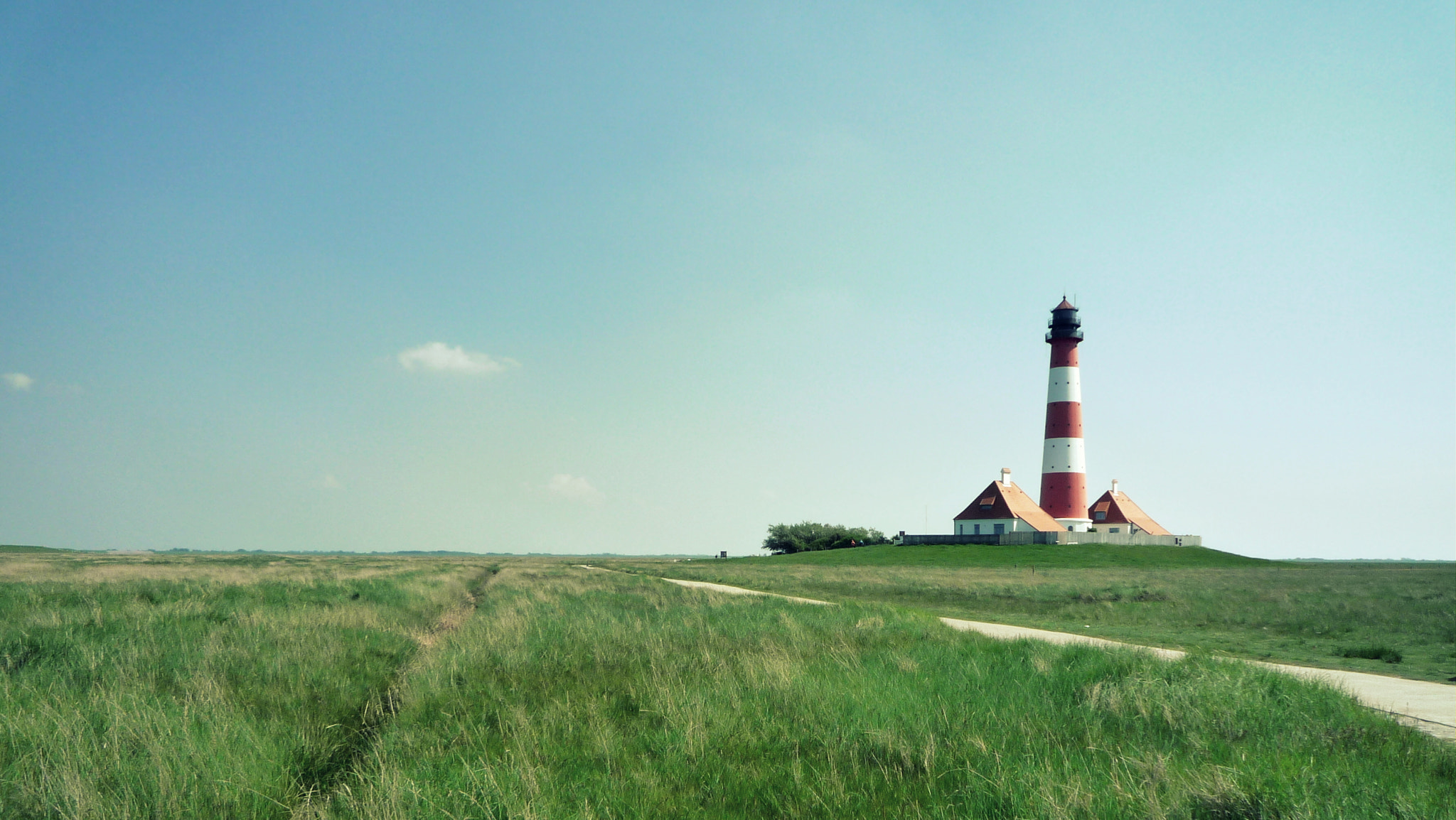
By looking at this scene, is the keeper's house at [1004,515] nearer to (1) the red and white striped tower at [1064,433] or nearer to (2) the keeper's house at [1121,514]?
(1) the red and white striped tower at [1064,433]

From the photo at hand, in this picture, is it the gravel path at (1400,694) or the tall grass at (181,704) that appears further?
the gravel path at (1400,694)

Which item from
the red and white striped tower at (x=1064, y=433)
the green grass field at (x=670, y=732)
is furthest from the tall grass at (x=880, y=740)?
the red and white striped tower at (x=1064, y=433)

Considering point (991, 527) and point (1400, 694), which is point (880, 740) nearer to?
point (1400, 694)

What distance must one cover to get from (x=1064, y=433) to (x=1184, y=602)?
3914cm

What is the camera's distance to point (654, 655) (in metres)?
11.5

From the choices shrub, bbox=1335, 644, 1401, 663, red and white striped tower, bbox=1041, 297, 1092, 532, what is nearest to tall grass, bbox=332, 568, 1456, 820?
shrub, bbox=1335, 644, 1401, 663

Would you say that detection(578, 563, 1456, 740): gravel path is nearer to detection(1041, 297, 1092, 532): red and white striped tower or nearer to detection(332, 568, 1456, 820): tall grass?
detection(332, 568, 1456, 820): tall grass

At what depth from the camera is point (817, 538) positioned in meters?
95.6

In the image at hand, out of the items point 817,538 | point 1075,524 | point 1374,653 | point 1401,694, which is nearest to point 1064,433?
point 1075,524

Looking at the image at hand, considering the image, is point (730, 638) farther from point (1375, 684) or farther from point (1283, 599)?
point (1283, 599)

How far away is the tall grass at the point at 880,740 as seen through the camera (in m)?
5.55

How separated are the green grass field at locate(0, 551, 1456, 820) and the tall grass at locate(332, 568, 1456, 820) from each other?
0.03 meters

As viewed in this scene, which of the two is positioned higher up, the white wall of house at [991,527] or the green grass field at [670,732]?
the green grass field at [670,732]

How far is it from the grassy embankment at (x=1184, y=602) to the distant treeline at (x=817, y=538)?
30.9m
